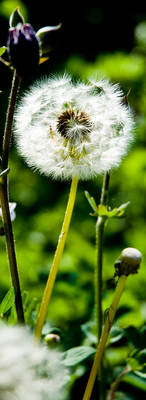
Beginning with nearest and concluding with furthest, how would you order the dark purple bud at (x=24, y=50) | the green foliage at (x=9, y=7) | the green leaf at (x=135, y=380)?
1. the dark purple bud at (x=24, y=50)
2. the green leaf at (x=135, y=380)
3. the green foliage at (x=9, y=7)

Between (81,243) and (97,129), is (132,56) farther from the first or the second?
(97,129)

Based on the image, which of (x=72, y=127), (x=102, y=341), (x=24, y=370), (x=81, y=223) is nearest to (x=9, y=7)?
(x=81, y=223)

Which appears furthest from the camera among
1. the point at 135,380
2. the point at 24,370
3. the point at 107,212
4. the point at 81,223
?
the point at 81,223

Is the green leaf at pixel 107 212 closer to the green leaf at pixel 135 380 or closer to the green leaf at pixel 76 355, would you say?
the green leaf at pixel 76 355

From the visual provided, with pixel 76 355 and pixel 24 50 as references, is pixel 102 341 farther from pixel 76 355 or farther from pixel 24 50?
pixel 24 50

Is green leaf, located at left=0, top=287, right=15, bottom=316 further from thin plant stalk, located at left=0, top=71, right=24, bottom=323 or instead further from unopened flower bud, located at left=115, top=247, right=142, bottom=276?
unopened flower bud, located at left=115, top=247, right=142, bottom=276

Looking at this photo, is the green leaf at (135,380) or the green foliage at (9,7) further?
the green foliage at (9,7)

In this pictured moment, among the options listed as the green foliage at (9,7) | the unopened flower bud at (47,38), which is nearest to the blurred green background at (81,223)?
the green foliage at (9,7)
